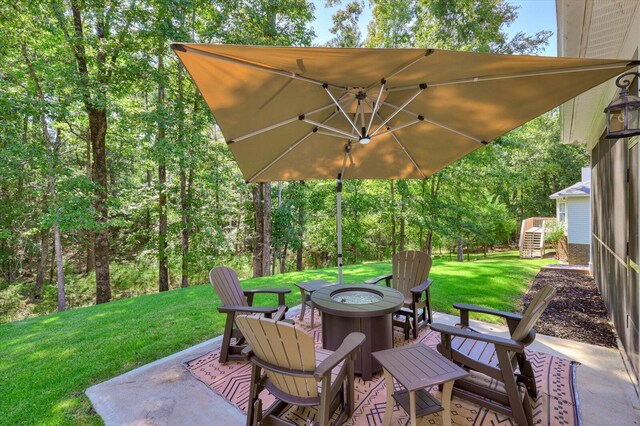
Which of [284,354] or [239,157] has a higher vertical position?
[239,157]

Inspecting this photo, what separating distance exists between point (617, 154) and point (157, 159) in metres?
9.29

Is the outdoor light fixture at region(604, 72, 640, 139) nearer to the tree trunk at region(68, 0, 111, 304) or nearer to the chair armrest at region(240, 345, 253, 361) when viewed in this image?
the chair armrest at region(240, 345, 253, 361)

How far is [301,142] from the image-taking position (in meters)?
3.49

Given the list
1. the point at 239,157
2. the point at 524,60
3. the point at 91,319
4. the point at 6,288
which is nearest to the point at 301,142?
the point at 239,157

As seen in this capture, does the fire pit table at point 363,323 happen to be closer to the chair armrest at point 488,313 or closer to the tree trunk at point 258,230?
the chair armrest at point 488,313

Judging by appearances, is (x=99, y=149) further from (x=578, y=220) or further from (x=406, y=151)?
(x=578, y=220)

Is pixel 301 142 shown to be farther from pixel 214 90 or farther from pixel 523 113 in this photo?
pixel 523 113

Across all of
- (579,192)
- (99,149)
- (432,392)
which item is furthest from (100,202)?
(579,192)

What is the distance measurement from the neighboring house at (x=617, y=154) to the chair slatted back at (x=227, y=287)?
12.0 feet

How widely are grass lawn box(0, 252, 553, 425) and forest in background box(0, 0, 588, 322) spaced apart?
3020 mm

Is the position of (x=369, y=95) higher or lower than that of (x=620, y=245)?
higher

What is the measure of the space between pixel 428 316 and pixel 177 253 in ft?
28.0

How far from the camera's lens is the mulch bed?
12.1ft

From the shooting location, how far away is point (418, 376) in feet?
6.09
